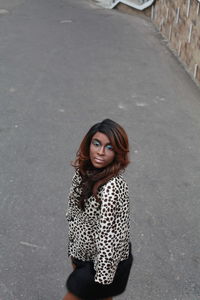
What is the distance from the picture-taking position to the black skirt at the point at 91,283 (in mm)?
3139

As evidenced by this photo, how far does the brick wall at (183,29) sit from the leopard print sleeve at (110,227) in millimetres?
6317

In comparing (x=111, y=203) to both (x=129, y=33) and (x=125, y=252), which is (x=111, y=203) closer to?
(x=125, y=252)

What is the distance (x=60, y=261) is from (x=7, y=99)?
4.04 metres

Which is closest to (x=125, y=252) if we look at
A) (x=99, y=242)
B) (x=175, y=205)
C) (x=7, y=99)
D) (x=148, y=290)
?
(x=99, y=242)

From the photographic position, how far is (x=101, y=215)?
2986 millimetres

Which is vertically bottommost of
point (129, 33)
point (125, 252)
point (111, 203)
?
point (129, 33)

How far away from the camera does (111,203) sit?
117 inches

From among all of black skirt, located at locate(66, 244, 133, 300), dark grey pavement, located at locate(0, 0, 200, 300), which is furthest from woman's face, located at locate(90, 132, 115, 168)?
dark grey pavement, located at locate(0, 0, 200, 300)

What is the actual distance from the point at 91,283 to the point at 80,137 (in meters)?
3.90

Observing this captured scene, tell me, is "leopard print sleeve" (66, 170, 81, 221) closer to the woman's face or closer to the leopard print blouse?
the leopard print blouse

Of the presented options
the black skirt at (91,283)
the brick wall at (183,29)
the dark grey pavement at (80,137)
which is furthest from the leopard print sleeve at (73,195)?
the brick wall at (183,29)

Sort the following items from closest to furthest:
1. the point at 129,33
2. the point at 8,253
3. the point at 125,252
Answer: the point at 125,252 < the point at 8,253 < the point at 129,33

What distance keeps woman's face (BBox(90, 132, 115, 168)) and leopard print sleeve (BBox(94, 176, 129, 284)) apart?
0.12 meters

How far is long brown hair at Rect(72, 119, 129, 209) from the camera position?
9.82 ft
